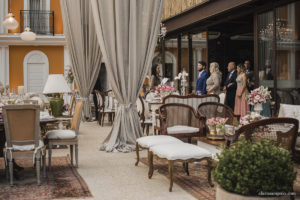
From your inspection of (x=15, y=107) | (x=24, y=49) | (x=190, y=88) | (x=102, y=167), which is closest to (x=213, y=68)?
(x=190, y=88)

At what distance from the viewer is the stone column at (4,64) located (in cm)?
1719

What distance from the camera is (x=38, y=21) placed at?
1778 cm

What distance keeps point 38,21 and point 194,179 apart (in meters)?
15.0

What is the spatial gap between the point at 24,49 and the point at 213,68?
11.5m

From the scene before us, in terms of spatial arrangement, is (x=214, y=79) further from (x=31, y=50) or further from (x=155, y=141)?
→ (x=31, y=50)

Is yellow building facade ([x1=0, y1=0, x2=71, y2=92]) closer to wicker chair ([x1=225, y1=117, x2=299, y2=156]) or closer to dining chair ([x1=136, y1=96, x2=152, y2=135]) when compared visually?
dining chair ([x1=136, y1=96, x2=152, y2=135])

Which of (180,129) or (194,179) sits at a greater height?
(180,129)

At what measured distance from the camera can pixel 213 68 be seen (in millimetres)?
8648

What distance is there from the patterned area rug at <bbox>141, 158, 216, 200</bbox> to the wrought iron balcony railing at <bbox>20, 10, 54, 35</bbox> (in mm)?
13599

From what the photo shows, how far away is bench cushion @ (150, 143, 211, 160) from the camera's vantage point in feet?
13.3

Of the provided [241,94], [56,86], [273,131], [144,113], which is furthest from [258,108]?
[144,113]

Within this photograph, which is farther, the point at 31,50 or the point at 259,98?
the point at 31,50

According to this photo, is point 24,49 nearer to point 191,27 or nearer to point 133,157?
point 191,27

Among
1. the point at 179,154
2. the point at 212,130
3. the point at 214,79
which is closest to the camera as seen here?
the point at 179,154
